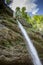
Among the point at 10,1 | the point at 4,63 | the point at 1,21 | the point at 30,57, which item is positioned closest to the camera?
the point at 4,63

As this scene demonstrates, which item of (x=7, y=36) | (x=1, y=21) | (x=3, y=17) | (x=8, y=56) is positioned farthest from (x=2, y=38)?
(x=3, y=17)

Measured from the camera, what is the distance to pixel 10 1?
20.3 m

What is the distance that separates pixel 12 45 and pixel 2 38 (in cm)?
57

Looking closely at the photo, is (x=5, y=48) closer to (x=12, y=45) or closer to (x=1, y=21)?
(x=12, y=45)

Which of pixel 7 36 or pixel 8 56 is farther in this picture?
pixel 7 36

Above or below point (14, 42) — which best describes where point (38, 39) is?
above

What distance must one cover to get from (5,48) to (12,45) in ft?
2.13

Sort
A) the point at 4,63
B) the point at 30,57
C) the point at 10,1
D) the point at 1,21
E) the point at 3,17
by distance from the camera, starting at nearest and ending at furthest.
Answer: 1. the point at 4,63
2. the point at 30,57
3. the point at 1,21
4. the point at 3,17
5. the point at 10,1

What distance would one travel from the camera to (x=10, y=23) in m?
11.5

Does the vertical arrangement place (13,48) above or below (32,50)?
below

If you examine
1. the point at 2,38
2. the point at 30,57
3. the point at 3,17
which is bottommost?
the point at 30,57

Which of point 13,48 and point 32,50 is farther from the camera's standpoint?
point 32,50

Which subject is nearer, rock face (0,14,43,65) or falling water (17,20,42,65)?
rock face (0,14,43,65)

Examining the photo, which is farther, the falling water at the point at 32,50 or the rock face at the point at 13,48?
the falling water at the point at 32,50
